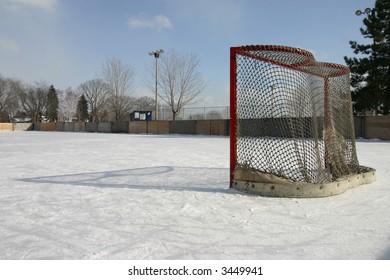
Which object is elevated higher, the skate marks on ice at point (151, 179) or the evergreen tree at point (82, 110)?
the evergreen tree at point (82, 110)

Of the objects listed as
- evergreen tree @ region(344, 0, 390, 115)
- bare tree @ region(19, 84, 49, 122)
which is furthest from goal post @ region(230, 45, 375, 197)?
bare tree @ region(19, 84, 49, 122)

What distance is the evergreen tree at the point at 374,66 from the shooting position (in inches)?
911

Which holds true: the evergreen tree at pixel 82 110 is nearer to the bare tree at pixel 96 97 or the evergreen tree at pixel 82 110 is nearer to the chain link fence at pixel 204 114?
the bare tree at pixel 96 97

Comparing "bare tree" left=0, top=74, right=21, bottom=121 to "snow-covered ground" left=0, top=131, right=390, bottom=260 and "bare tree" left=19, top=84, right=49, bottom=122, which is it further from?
"snow-covered ground" left=0, top=131, right=390, bottom=260

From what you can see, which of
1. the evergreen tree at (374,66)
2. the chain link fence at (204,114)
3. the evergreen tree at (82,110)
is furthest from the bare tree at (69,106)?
the evergreen tree at (374,66)

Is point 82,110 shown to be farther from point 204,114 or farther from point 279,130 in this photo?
point 279,130

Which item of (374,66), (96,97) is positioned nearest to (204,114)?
(374,66)

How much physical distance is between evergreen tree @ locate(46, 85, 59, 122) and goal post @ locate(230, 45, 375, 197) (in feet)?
281

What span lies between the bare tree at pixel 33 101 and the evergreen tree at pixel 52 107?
1321mm

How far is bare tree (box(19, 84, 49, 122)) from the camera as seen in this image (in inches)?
3132

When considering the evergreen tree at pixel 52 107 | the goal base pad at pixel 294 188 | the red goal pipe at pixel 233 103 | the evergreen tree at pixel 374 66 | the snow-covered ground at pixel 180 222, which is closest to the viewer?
the snow-covered ground at pixel 180 222

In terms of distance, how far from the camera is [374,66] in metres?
23.3

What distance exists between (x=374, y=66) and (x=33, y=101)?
256 feet
